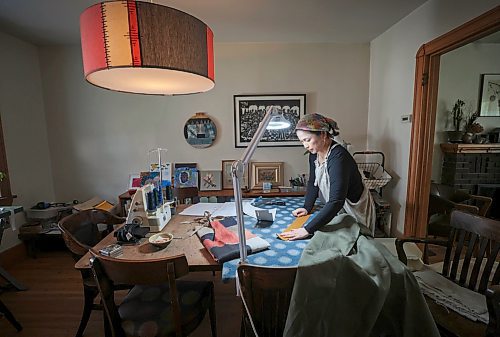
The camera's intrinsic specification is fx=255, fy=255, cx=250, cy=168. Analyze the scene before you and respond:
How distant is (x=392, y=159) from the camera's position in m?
2.74

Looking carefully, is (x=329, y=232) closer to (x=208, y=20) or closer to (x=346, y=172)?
(x=346, y=172)

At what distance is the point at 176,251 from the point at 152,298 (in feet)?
1.09

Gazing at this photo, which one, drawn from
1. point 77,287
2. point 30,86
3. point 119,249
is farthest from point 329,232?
point 30,86

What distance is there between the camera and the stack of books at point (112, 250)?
129 cm

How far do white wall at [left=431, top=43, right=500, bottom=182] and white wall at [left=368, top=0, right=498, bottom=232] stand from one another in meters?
0.86

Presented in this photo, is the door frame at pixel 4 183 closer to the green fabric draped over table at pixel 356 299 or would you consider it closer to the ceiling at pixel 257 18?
the ceiling at pixel 257 18

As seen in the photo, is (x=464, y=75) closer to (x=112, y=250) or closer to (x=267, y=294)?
(x=267, y=294)

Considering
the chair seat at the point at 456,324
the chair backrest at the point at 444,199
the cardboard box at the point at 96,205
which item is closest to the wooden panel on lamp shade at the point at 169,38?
the chair seat at the point at 456,324

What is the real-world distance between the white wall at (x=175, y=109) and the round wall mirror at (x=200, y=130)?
73 mm

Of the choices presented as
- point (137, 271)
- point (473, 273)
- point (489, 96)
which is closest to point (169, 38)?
point (137, 271)

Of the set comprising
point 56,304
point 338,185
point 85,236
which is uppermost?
point 338,185

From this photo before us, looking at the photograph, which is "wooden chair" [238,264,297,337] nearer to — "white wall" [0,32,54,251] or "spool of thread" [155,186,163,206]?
"spool of thread" [155,186,163,206]

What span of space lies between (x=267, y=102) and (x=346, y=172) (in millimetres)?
1908

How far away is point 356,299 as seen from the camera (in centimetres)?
94
